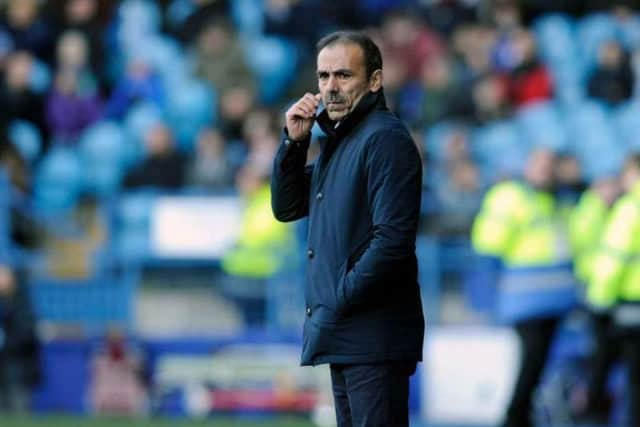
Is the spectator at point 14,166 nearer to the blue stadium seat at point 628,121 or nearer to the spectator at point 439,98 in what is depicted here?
the spectator at point 439,98

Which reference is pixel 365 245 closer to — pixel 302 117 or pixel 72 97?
pixel 302 117

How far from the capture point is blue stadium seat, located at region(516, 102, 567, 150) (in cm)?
1700

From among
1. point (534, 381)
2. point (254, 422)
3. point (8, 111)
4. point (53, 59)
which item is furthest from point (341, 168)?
point (53, 59)

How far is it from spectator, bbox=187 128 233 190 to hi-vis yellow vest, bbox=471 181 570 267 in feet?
15.4

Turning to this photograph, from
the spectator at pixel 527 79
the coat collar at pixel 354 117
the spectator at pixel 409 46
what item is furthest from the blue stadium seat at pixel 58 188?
the coat collar at pixel 354 117

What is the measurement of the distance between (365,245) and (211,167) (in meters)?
10.2

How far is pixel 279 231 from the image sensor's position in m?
15.5

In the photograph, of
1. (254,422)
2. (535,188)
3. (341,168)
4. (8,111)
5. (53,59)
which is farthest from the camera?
(53,59)

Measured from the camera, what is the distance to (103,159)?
659 inches

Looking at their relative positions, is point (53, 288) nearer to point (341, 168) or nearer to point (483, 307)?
point (483, 307)

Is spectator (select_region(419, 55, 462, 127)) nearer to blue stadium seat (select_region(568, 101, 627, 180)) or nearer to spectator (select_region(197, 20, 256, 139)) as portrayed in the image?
blue stadium seat (select_region(568, 101, 627, 180))

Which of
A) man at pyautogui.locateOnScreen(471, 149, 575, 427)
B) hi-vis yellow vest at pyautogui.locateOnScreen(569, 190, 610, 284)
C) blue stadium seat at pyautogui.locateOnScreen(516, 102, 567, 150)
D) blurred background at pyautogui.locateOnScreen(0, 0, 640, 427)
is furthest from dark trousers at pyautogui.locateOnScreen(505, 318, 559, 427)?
blue stadium seat at pyautogui.locateOnScreen(516, 102, 567, 150)

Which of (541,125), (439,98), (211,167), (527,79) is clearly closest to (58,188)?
(211,167)

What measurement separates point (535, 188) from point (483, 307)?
3.97 metres
